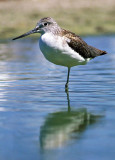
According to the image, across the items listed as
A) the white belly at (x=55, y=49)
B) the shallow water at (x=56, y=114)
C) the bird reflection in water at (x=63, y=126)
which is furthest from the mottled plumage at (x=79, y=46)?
the bird reflection in water at (x=63, y=126)

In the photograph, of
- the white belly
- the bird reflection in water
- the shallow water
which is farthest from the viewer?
the white belly

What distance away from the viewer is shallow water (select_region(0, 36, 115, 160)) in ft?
16.8

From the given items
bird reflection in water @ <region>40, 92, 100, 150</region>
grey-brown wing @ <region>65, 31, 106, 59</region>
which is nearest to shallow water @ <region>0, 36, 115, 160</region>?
bird reflection in water @ <region>40, 92, 100, 150</region>

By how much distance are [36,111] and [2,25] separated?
838 inches

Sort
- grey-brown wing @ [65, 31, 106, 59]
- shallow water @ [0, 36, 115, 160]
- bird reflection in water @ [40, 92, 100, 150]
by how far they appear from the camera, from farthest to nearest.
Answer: grey-brown wing @ [65, 31, 106, 59] → bird reflection in water @ [40, 92, 100, 150] → shallow water @ [0, 36, 115, 160]

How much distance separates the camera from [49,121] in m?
6.55

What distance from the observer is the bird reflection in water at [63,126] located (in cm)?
544

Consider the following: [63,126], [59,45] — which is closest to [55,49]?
[59,45]

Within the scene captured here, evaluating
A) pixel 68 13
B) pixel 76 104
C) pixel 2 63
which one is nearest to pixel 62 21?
pixel 68 13

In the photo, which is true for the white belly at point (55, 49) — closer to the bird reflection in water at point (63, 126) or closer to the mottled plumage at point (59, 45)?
the mottled plumage at point (59, 45)

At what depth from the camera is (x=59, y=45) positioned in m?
9.09

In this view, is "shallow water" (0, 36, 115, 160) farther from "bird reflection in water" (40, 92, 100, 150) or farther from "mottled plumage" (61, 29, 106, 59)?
"mottled plumage" (61, 29, 106, 59)

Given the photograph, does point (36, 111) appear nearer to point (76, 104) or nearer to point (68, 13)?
point (76, 104)

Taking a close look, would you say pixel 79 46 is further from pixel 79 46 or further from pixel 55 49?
pixel 55 49
